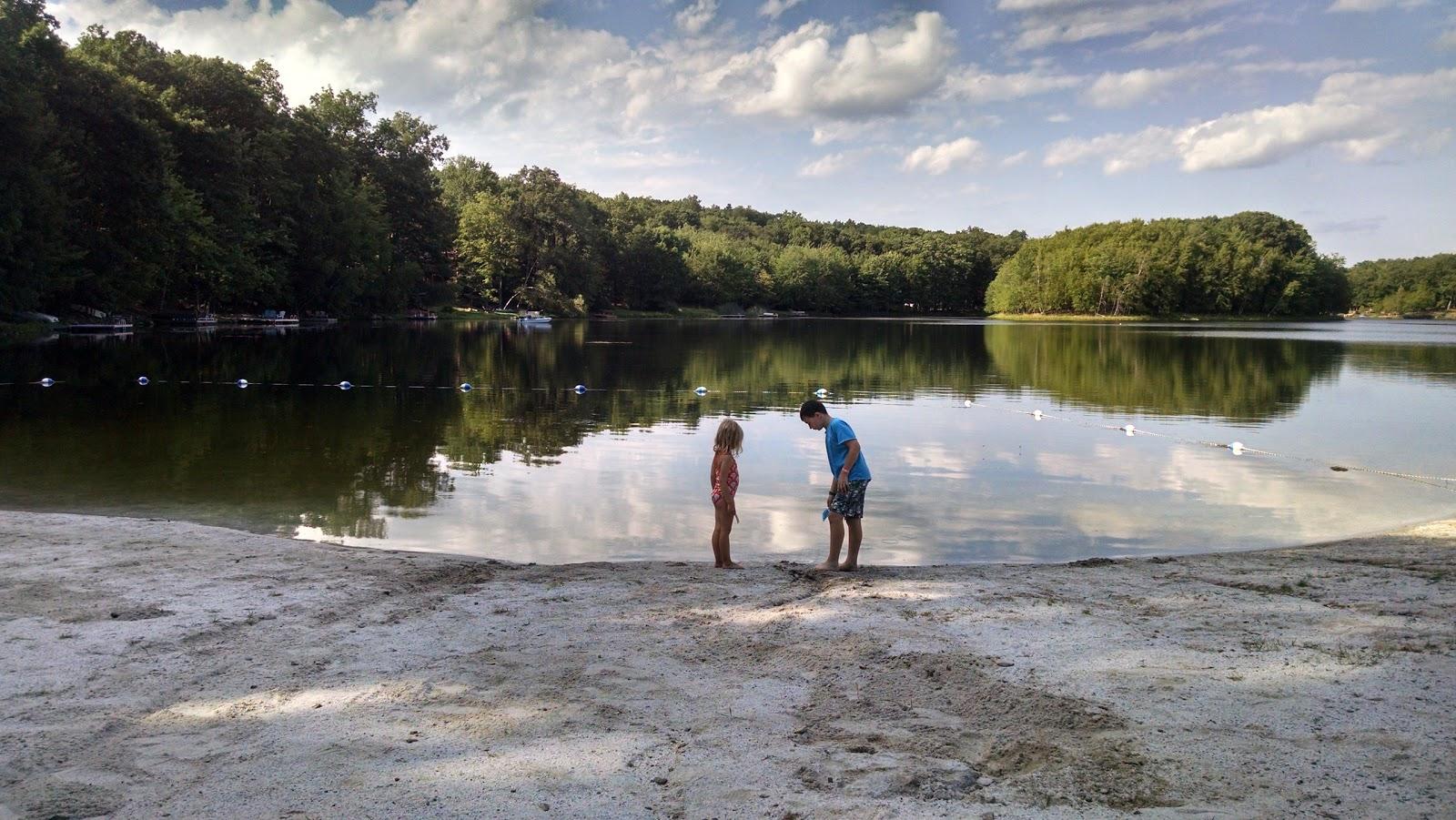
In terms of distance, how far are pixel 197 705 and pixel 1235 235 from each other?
185119 millimetres

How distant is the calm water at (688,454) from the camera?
1248 cm

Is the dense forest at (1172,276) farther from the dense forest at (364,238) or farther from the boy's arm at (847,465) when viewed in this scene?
the boy's arm at (847,465)

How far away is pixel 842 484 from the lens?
9727 mm

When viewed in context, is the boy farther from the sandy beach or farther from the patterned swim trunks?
the sandy beach

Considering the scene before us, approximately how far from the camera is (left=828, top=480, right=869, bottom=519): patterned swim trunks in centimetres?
1000

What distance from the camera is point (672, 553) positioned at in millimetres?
11180

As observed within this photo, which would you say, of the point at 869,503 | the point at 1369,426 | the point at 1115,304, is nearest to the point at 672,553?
the point at 869,503

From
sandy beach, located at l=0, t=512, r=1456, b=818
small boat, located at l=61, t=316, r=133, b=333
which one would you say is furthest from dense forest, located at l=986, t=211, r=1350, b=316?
sandy beach, located at l=0, t=512, r=1456, b=818

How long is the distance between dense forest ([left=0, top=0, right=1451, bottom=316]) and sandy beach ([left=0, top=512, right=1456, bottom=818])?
44.6 meters

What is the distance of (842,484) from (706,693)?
407 cm

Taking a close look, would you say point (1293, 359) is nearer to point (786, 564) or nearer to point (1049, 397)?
point (1049, 397)

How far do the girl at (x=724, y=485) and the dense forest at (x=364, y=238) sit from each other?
146 ft

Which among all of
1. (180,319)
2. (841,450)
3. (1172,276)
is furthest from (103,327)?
(1172,276)

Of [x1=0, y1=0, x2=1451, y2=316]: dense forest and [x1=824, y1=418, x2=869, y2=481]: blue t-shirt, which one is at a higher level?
[x1=0, y1=0, x2=1451, y2=316]: dense forest
